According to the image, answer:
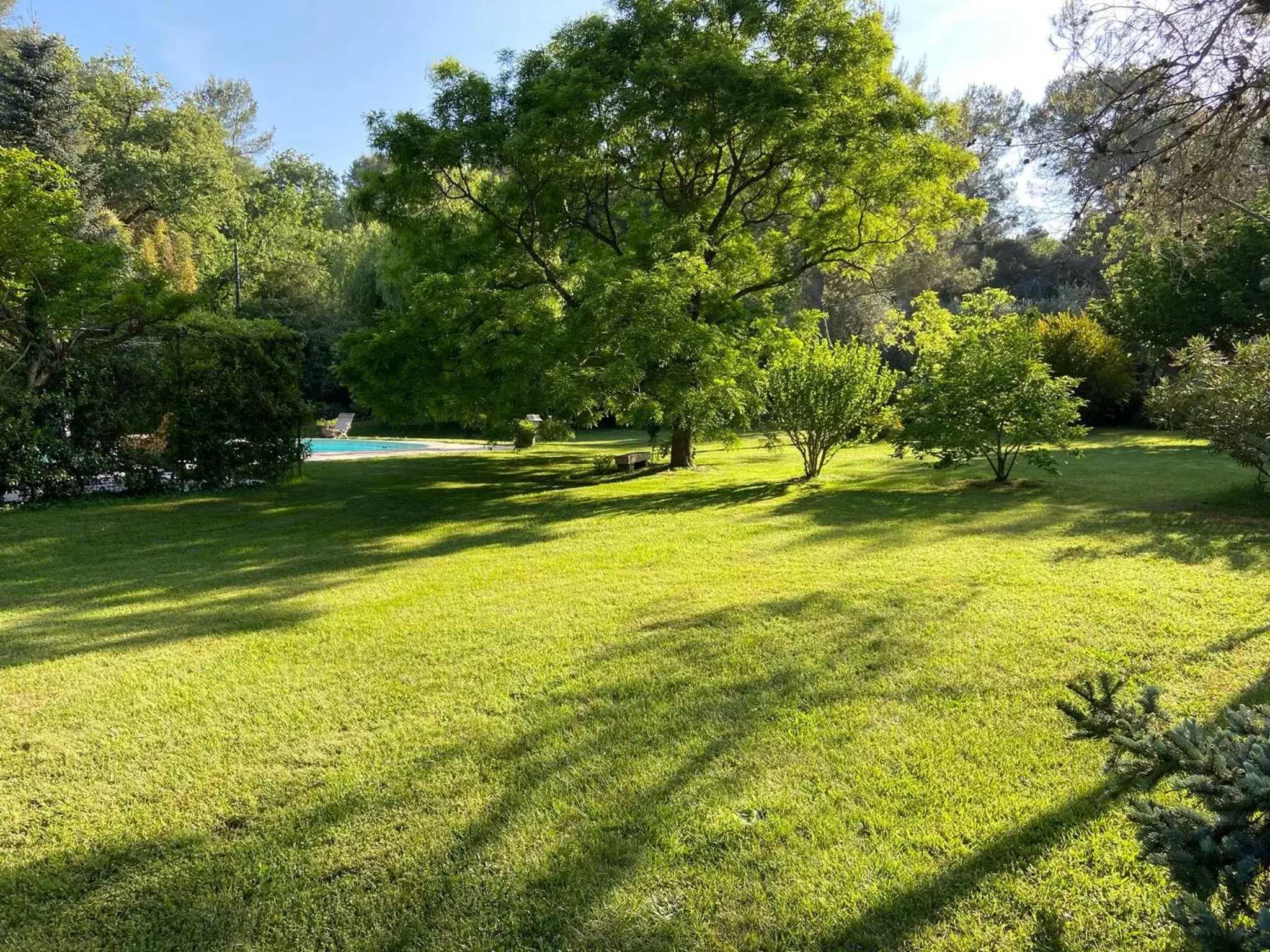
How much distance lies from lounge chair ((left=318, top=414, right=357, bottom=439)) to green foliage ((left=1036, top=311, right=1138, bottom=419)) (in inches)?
834

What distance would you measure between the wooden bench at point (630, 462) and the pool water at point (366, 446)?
7.48 m

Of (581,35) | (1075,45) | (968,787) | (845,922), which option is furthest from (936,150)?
(845,922)

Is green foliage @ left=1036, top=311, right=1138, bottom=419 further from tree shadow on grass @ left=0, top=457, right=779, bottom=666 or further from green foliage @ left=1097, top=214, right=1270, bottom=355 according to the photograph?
Answer: tree shadow on grass @ left=0, top=457, right=779, bottom=666

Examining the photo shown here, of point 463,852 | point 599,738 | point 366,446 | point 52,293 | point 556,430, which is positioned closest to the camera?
point 463,852

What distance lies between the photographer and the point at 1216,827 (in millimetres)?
1205

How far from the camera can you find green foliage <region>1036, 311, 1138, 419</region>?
1967 cm

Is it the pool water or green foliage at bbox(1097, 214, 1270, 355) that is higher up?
green foliage at bbox(1097, 214, 1270, 355)

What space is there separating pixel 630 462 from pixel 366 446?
463 inches

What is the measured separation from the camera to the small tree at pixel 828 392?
10008 mm

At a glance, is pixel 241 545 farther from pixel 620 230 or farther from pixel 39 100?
pixel 39 100

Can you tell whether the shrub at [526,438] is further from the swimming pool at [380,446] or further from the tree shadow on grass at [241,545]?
the tree shadow on grass at [241,545]

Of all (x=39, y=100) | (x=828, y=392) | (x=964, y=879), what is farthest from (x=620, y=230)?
(x=39, y=100)

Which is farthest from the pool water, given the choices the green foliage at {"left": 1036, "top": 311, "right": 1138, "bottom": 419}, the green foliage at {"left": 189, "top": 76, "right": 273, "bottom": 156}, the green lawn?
the green foliage at {"left": 189, "top": 76, "right": 273, "bottom": 156}

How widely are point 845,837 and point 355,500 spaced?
8935mm
